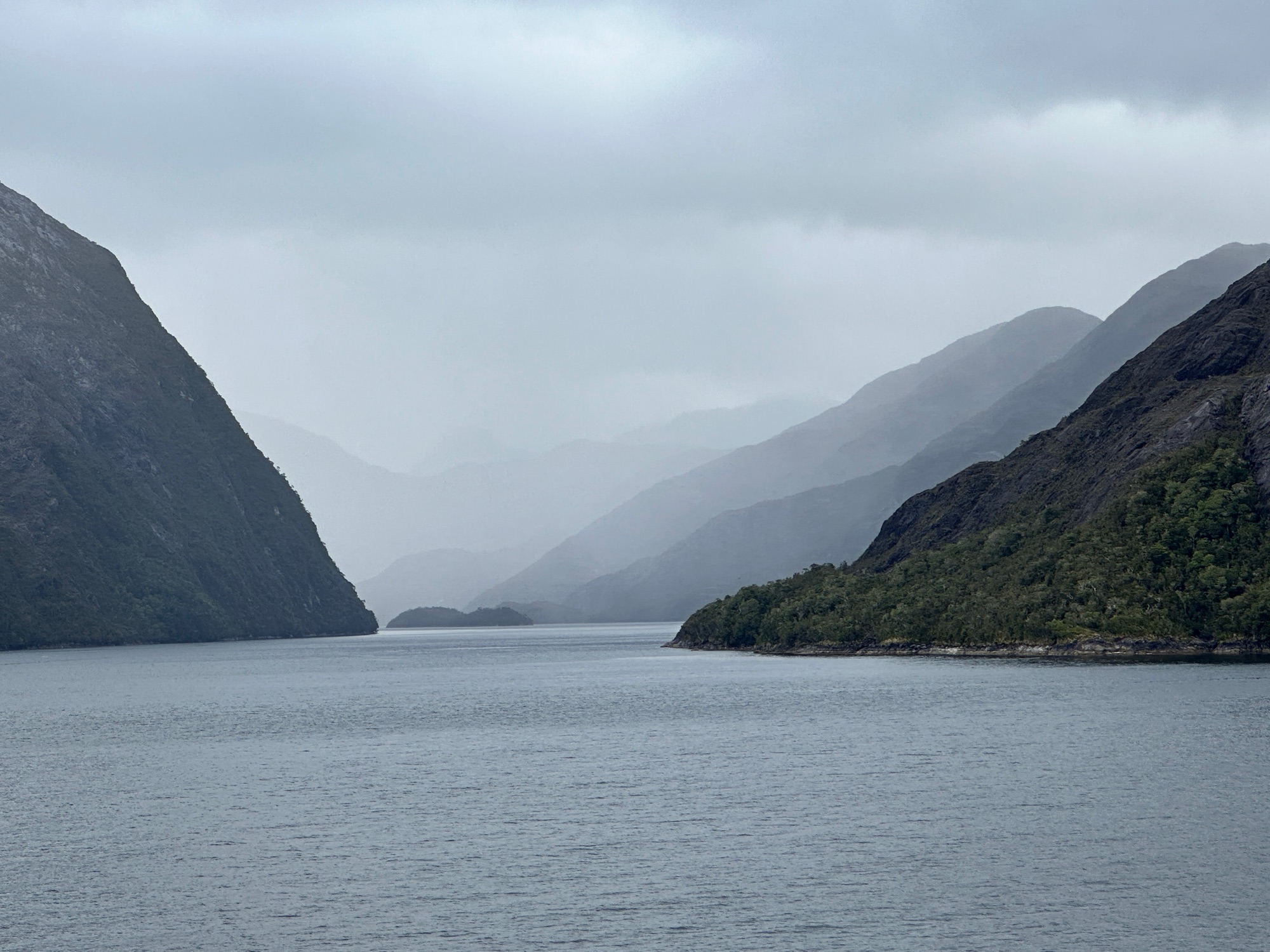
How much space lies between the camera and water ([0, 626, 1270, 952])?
43156 mm

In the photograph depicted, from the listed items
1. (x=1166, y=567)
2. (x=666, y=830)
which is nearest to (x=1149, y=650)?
(x=1166, y=567)

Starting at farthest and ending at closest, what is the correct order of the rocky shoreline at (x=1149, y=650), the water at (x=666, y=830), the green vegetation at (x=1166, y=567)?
the green vegetation at (x=1166, y=567) → the rocky shoreline at (x=1149, y=650) → the water at (x=666, y=830)

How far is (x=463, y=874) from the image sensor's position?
51656mm

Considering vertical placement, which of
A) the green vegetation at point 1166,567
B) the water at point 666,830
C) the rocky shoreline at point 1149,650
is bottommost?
the water at point 666,830

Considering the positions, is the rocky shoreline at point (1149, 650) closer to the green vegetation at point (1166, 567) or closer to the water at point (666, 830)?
the green vegetation at point (1166, 567)

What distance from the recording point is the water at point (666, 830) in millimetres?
43156

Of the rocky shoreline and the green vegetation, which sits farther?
the green vegetation

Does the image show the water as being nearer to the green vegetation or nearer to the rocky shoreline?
the rocky shoreline

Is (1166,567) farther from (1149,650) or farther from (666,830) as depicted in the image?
(666,830)

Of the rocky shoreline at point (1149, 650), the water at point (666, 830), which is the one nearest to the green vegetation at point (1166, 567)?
the rocky shoreline at point (1149, 650)

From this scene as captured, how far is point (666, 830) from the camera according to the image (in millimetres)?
59156

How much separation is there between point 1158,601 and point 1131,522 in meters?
20.3

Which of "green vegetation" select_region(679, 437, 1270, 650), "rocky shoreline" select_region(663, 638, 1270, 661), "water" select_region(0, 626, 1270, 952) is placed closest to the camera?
"water" select_region(0, 626, 1270, 952)

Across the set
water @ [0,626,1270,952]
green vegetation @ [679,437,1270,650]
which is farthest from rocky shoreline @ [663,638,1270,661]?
water @ [0,626,1270,952]
